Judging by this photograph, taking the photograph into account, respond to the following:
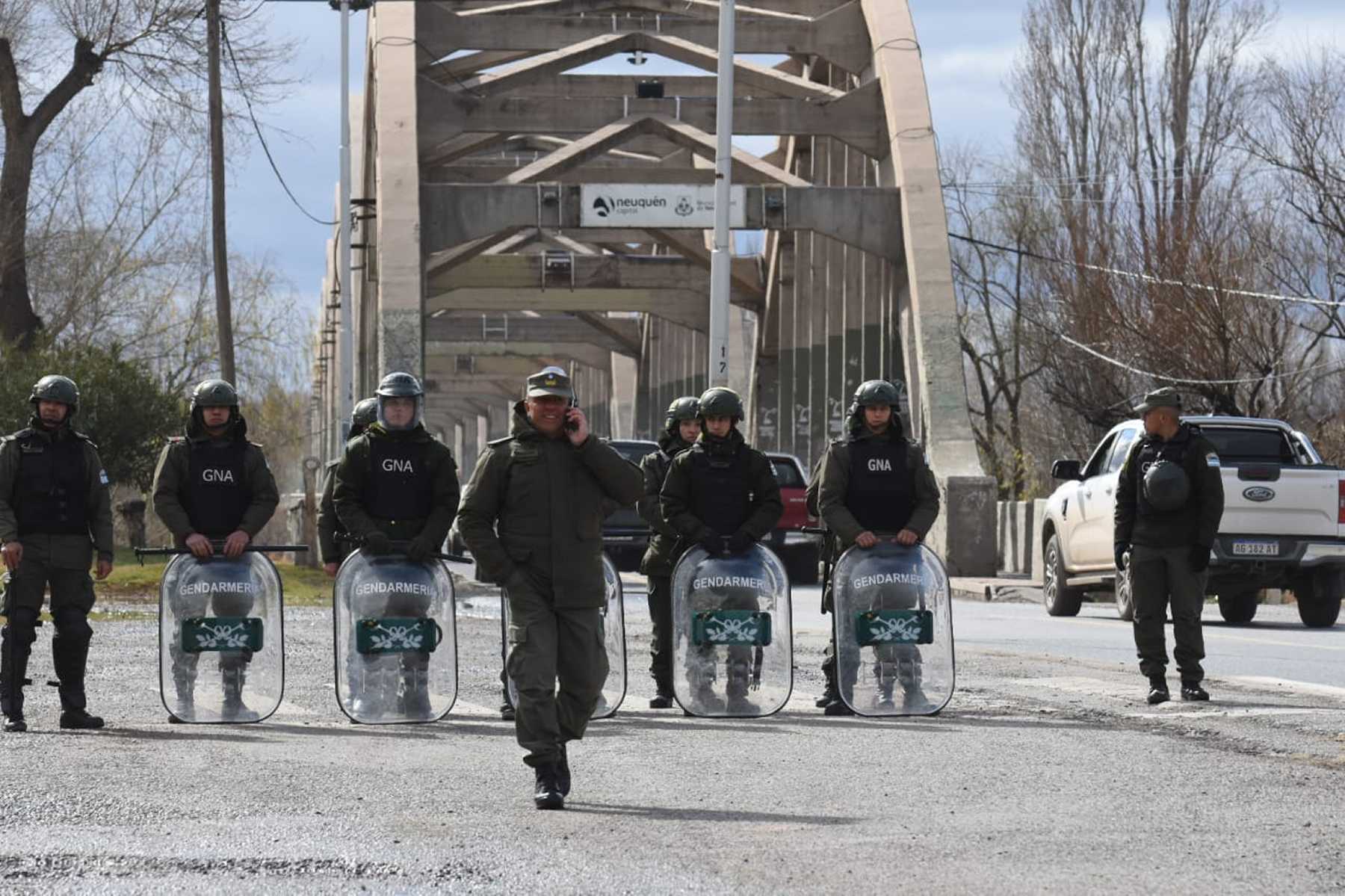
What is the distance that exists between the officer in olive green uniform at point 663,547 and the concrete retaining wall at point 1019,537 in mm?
19674

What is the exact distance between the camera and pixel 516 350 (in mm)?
72750

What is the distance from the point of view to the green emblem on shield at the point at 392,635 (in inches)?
425

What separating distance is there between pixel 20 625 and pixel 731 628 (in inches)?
141

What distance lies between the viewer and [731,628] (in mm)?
11016

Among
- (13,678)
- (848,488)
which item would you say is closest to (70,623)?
(13,678)

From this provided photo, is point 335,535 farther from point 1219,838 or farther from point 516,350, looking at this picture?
point 516,350

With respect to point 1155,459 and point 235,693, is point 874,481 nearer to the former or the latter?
point 1155,459

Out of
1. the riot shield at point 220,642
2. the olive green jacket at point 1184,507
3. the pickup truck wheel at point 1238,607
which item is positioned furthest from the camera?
the pickup truck wheel at point 1238,607

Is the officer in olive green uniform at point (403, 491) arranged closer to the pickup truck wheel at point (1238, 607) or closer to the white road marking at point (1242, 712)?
the white road marking at point (1242, 712)

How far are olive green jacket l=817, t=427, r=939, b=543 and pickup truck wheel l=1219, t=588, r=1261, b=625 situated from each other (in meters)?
9.67

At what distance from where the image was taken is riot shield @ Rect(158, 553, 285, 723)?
11133mm


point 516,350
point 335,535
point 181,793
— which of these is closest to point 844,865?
point 181,793

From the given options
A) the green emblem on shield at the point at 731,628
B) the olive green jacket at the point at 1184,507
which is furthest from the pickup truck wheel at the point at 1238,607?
the green emblem on shield at the point at 731,628

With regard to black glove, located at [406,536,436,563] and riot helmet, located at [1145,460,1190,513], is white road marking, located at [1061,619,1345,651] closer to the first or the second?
riot helmet, located at [1145,460,1190,513]
